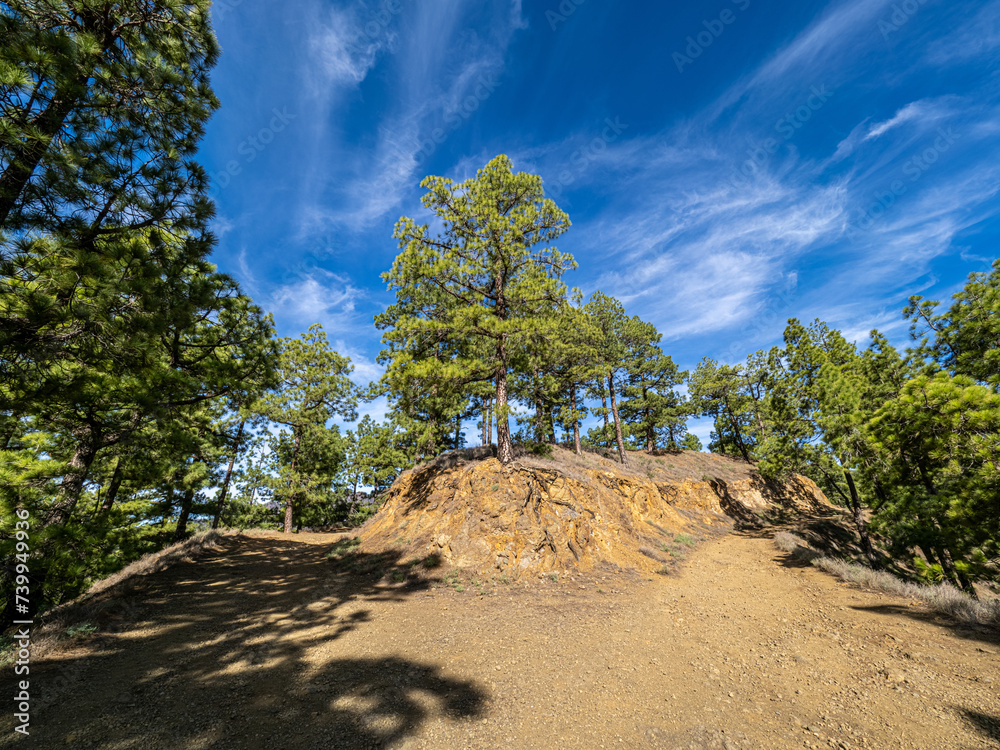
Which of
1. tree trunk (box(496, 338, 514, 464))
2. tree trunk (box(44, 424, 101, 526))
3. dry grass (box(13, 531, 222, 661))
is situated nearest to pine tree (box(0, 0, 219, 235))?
tree trunk (box(44, 424, 101, 526))

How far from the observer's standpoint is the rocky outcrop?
10.5m

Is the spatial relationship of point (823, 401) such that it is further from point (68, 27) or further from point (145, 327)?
point (68, 27)

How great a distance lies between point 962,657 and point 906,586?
413cm

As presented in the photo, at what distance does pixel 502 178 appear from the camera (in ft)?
41.3

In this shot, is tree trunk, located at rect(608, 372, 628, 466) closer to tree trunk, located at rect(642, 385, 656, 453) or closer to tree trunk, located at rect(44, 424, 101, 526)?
tree trunk, located at rect(642, 385, 656, 453)

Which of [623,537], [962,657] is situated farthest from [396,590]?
[962,657]

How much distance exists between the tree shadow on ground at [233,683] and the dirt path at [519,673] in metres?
0.03

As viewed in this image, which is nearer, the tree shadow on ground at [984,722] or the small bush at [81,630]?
the tree shadow on ground at [984,722]

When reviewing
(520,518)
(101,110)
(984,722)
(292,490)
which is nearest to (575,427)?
(520,518)

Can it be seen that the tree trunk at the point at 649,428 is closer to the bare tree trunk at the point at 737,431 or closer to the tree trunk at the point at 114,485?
the bare tree trunk at the point at 737,431

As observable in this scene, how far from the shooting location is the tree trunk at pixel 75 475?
17.7ft

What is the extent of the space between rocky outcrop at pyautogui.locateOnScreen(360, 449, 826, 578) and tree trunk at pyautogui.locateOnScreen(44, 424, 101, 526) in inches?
322

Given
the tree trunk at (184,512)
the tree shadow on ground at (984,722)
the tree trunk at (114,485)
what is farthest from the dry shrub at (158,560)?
the tree shadow on ground at (984,722)

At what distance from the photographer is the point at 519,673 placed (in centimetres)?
552
